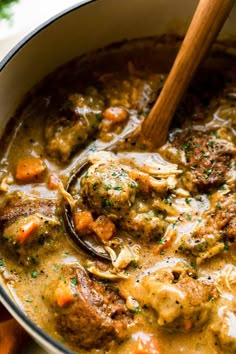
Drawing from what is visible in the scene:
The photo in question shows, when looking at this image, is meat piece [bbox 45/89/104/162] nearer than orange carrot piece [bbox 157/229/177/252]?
No

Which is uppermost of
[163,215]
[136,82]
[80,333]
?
[136,82]

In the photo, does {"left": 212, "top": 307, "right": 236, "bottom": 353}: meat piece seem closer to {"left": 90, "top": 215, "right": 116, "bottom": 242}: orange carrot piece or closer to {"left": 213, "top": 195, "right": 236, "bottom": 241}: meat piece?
{"left": 213, "top": 195, "right": 236, "bottom": 241}: meat piece

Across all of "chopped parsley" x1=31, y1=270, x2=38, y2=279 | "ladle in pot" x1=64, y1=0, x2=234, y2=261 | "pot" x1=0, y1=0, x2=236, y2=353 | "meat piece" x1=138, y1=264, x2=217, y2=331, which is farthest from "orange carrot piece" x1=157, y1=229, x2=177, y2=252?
"pot" x1=0, y1=0, x2=236, y2=353

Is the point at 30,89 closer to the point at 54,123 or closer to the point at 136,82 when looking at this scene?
the point at 54,123

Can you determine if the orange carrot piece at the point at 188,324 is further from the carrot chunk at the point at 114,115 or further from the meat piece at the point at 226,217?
the carrot chunk at the point at 114,115

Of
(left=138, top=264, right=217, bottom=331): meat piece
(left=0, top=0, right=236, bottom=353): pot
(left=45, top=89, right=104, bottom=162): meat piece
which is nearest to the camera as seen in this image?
(left=138, top=264, right=217, bottom=331): meat piece

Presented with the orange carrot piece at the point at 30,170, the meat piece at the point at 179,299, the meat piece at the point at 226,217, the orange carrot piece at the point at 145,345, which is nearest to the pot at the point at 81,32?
the orange carrot piece at the point at 30,170

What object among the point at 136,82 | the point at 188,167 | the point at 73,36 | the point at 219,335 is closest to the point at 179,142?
the point at 188,167

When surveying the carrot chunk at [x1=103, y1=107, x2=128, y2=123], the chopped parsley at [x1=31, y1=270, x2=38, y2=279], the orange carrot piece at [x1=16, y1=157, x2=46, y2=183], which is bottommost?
the chopped parsley at [x1=31, y1=270, x2=38, y2=279]
